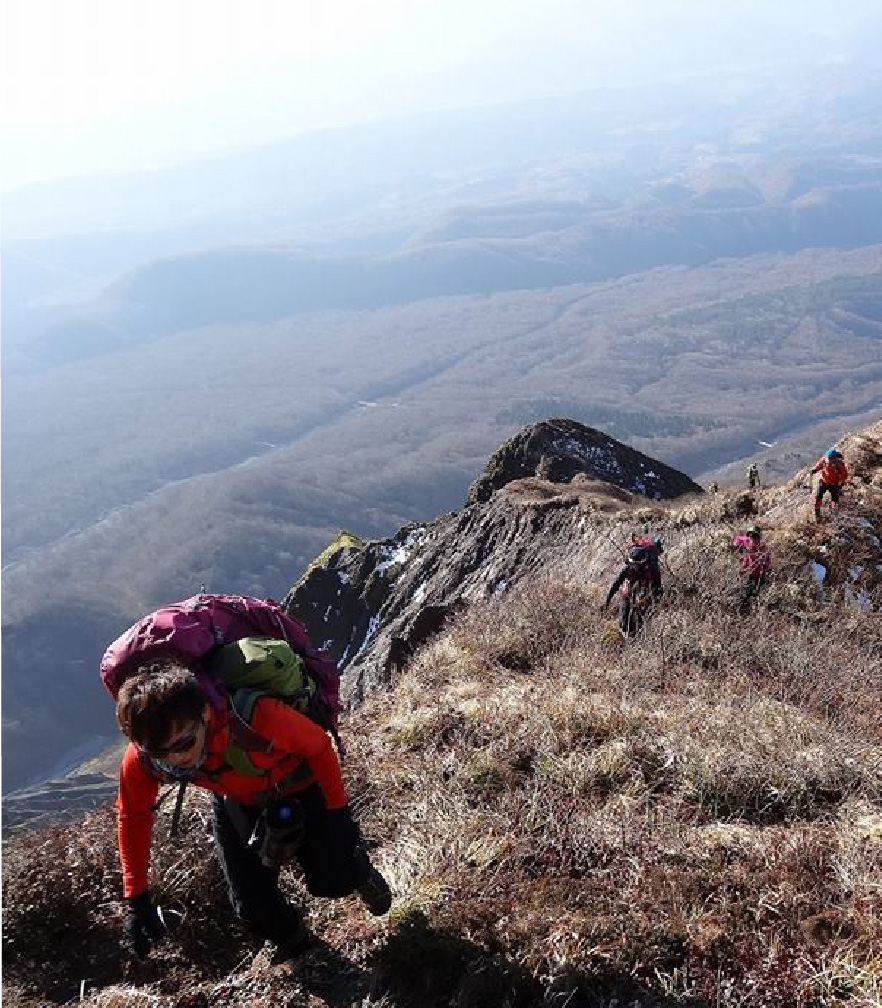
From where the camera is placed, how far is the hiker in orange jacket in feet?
10.1

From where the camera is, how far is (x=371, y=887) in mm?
3879

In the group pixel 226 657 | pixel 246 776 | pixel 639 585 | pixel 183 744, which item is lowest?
pixel 639 585

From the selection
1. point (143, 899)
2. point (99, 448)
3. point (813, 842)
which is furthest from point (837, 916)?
point (99, 448)

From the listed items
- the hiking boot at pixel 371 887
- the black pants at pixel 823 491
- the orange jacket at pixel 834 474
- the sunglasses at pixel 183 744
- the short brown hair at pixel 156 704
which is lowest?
the black pants at pixel 823 491

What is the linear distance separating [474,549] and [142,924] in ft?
52.5

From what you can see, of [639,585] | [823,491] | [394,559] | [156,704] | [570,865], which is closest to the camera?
[156,704]

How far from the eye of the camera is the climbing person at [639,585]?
9258 millimetres

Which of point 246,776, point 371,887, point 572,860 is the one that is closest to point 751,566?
point 572,860

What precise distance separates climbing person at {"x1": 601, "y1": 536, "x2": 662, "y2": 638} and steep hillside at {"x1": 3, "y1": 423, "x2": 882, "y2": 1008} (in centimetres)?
167

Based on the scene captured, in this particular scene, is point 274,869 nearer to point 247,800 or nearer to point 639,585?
point 247,800

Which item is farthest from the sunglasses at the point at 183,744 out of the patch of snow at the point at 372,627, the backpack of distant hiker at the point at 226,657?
the patch of snow at the point at 372,627

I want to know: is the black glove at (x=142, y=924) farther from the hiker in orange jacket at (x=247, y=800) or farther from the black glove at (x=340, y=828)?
the black glove at (x=340, y=828)

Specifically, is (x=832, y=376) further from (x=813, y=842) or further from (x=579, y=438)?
(x=813, y=842)

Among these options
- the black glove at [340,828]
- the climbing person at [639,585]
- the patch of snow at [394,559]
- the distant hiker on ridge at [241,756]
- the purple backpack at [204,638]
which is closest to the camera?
the distant hiker on ridge at [241,756]
